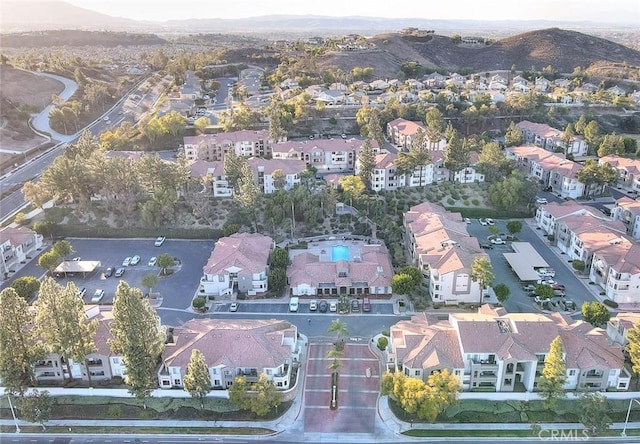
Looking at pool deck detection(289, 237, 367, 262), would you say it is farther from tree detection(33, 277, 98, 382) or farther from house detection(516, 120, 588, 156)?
house detection(516, 120, 588, 156)

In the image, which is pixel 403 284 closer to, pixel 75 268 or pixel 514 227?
pixel 514 227

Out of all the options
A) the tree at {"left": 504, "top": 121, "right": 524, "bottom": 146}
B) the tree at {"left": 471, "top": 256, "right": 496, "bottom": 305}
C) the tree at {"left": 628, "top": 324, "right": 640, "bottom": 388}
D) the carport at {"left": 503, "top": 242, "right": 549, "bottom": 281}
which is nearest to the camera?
the tree at {"left": 628, "top": 324, "right": 640, "bottom": 388}

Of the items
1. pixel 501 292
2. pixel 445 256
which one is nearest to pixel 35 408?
pixel 445 256

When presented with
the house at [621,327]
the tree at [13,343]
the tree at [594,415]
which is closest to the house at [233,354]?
the tree at [13,343]

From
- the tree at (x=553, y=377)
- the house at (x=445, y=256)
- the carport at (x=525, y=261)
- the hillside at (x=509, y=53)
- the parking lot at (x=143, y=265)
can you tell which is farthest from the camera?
the hillside at (x=509, y=53)

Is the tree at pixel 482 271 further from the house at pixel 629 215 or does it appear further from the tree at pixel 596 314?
the house at pixel 629 215

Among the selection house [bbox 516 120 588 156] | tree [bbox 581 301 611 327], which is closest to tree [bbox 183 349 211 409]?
tree [bbox 581 301 611 327]
